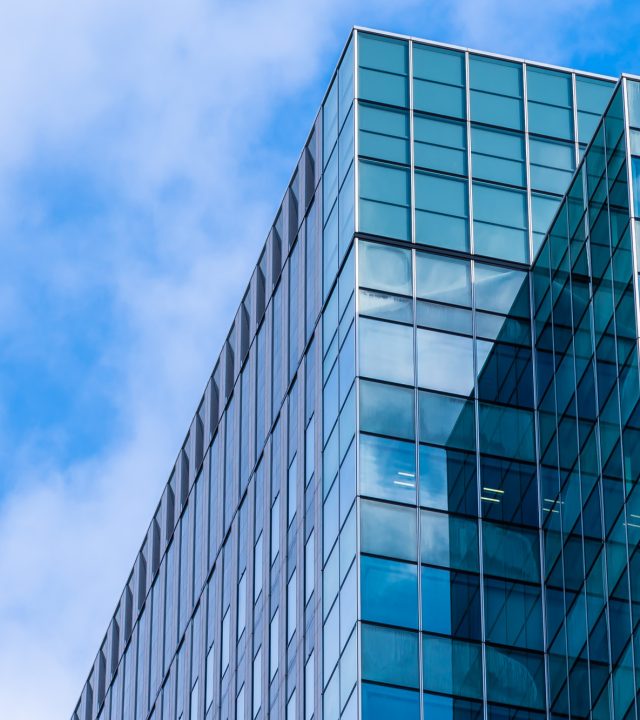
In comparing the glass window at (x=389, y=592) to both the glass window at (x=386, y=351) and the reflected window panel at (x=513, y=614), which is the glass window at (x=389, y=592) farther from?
the glass window at (x=386, y=351)

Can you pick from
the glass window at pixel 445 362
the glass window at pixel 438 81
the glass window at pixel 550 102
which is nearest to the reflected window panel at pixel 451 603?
the glass window at pixel 445 362

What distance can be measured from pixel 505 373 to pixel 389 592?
8.38 metres

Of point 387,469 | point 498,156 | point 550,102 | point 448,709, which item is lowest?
point 448,709

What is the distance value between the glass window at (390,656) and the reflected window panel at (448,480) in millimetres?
4178

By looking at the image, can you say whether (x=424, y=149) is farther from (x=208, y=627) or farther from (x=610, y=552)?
(x=208, y=627)

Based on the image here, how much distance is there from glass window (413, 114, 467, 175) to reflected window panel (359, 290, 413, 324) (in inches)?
181

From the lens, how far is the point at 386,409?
59562 mm

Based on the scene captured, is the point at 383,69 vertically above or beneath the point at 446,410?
above

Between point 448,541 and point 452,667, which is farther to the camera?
point 448,541

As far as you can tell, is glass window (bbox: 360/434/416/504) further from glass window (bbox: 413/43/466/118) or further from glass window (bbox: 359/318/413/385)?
glass window (bbox: 413/43/466/118)


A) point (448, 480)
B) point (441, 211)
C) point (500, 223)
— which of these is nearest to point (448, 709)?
point (448, 480)

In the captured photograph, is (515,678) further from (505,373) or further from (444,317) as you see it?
(444,317)

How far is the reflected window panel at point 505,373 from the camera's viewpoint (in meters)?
61.4

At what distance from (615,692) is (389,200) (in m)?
17.4
